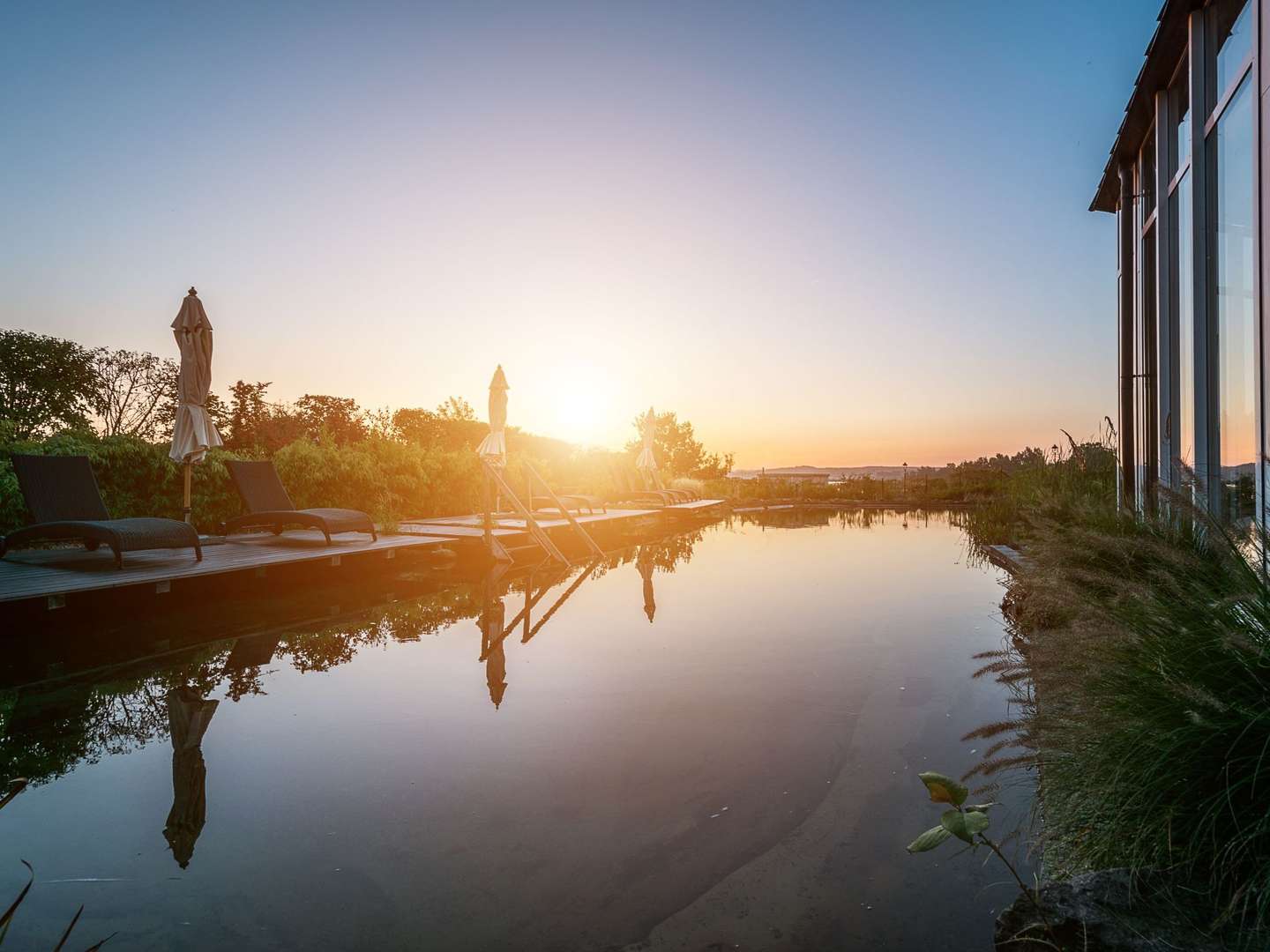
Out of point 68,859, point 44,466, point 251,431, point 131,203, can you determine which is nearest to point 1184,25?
point 68,859

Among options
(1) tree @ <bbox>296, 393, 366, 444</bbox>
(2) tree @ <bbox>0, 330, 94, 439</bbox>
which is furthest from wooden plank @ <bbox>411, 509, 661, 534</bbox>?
(2) tree @ <bbox>0, 330, 94, 439</bbox>

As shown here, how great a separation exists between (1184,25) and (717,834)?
→ 6112 millimetres

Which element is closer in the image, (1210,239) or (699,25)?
(1210,239)

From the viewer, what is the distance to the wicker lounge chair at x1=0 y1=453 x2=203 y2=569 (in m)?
5.63

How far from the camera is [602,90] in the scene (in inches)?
385

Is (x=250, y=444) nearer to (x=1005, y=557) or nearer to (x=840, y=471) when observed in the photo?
(x=1005, y=557)

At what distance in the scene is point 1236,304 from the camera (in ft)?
13.6

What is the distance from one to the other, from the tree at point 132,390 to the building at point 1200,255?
23946mm

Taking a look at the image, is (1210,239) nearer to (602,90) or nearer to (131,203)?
(602,90)

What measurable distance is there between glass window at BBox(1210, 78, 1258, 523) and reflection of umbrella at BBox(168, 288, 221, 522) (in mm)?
8819

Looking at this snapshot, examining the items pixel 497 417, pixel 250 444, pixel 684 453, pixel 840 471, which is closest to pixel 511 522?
pixel 497 417

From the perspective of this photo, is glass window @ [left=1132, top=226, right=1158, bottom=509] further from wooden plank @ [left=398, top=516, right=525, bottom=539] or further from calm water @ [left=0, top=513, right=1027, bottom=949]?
wooden plank @ [left=398, top=516, right=525, bottom=539]

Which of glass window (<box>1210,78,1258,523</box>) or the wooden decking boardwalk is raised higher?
glass window (<box>1210,78,1258,523</box>)

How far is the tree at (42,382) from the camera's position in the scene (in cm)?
1842
